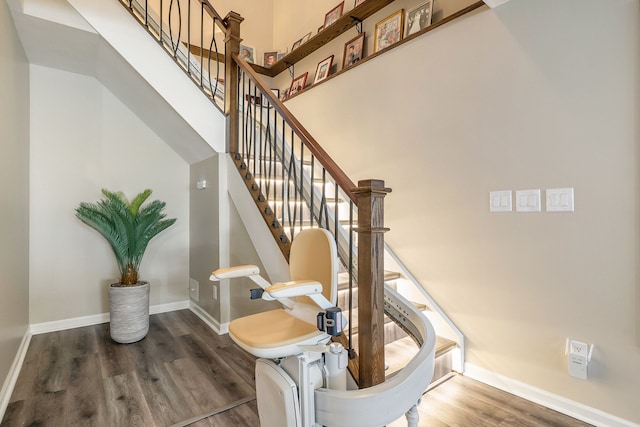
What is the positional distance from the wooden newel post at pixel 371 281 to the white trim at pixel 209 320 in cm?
177

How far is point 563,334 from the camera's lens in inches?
71.1

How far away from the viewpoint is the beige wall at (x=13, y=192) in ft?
6.27

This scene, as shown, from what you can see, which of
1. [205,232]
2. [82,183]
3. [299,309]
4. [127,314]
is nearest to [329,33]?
[205,232]

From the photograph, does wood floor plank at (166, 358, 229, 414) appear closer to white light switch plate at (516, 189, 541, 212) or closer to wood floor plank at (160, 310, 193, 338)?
wood floor plank at (160, 310, 193, 338)

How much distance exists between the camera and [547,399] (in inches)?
72.7

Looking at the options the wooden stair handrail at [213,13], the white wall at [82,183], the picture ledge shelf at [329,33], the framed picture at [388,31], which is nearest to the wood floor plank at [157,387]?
the white wall at [82,183]

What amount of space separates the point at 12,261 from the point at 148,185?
1501mm

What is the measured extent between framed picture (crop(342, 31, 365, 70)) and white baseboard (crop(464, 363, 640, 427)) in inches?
110

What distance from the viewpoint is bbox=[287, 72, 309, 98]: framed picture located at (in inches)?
154

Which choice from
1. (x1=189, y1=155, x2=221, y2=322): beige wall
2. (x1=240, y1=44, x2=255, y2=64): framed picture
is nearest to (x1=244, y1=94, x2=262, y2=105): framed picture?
(x1=189, y1=155, x2=221, y2=322): beige wall

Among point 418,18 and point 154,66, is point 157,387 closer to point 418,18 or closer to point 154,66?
point 154,66

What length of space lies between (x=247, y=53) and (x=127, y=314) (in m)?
3.54

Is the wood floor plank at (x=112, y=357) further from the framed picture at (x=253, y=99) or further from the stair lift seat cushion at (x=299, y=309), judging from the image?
the framed picture at (x=253, y=99)

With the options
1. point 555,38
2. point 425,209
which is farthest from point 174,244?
point 555,38
